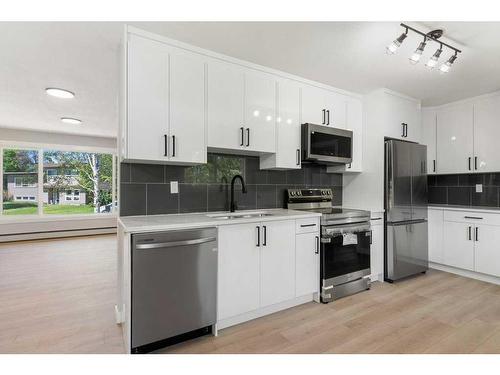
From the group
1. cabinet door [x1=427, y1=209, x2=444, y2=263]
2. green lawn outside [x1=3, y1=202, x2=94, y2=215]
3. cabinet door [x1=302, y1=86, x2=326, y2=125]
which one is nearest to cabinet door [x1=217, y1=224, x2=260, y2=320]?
cabinet door [x1=302, y1=86, x2=326, y2=125]

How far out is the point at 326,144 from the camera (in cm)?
309

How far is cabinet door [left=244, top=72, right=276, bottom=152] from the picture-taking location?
8.52 ft

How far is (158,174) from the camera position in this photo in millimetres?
2482

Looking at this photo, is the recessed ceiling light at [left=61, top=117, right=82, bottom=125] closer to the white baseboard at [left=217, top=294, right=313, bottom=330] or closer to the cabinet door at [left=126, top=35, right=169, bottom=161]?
the cabinet door at [left=126, top=35, right=169, bottom=161]

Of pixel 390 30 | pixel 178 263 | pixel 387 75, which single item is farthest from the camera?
pixel 387 75

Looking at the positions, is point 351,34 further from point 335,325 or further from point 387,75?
point 335,325

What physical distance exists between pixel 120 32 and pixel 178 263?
1822mm

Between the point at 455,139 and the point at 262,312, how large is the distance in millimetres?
3614

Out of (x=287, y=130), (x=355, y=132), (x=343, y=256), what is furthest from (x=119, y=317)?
(x=355, y=132)

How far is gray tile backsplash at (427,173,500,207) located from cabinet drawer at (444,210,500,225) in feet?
2.13

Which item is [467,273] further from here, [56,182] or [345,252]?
[56,182]

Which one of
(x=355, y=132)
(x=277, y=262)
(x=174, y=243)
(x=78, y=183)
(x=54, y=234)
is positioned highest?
(x=355, y=132)
